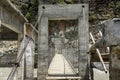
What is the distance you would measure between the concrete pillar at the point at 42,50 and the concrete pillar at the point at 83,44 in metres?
1.47

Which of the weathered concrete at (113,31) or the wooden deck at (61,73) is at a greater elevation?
the weathered concrete at (113,31)

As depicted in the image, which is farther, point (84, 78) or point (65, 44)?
point (65, 44)

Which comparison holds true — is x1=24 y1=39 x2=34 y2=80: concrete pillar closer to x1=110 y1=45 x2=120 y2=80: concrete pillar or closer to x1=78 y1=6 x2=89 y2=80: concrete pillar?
x1=78 y1=6 x2=89 y2=80: concrete pillar

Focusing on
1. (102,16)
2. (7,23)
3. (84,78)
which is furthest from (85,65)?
(102,16)

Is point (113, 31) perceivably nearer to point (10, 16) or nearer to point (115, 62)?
point (115, 62)

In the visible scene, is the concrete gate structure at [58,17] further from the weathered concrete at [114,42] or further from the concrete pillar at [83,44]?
the weathered concrete at [114,42]

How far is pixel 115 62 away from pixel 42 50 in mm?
7942

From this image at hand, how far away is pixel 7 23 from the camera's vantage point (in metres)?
8.63

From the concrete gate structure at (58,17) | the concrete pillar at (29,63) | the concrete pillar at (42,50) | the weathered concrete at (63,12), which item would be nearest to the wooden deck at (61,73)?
the concrete pillar at (42,50)

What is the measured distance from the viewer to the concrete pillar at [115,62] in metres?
3.69

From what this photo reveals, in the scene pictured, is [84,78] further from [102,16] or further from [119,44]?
[102,16]

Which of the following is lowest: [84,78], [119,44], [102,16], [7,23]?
[84,78]

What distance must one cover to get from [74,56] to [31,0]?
277 inches

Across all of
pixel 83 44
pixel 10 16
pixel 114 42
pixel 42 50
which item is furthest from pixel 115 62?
pixel 42 50
